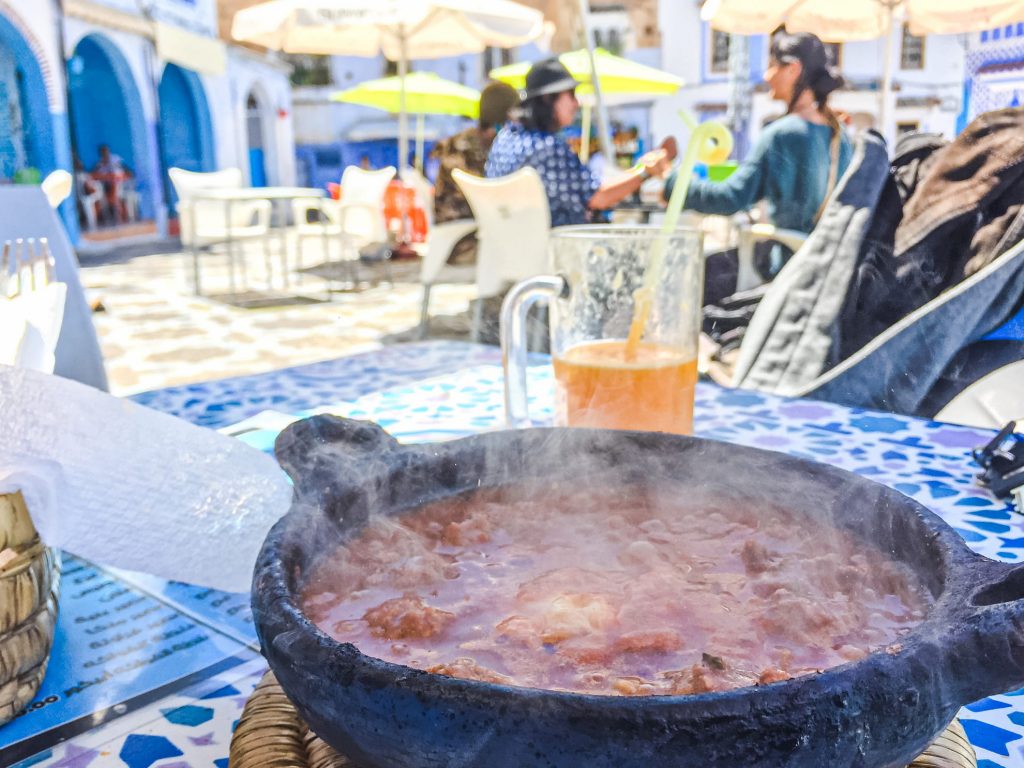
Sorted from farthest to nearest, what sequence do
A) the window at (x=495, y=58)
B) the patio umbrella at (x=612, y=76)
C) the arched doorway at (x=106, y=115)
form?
1. the window at (x=495, y=58)
2. the arched doorway at (x=106, y=115)
3. the patio umbrella at (x=612, y=76)

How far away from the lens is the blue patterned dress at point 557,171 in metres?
4.94

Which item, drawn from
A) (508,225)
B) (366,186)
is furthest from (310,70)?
(508,225)

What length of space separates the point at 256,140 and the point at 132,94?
Answer: 25.8 feet

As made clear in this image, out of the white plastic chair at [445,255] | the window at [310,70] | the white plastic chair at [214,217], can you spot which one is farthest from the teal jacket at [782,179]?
the window at [310,70]

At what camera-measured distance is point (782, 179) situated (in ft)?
13.8

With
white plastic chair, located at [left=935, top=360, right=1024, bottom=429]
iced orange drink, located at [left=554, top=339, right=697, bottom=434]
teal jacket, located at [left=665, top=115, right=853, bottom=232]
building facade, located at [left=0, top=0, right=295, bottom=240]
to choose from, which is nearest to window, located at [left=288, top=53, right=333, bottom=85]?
A: building facade, located at [left=0, top=0, right=295, bottom=240]

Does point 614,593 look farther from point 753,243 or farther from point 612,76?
point 612,76

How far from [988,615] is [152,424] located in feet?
2.38

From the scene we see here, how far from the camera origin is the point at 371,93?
1226cm

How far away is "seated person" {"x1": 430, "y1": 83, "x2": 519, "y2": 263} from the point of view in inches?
238

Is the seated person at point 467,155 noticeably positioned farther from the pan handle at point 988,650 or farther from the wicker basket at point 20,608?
the pan handle at point 988,650

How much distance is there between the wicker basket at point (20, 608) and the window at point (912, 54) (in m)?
26.2

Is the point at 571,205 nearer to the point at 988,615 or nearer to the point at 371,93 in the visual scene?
the point at 988,615

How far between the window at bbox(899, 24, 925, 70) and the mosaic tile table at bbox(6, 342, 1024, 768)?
25.1 m
